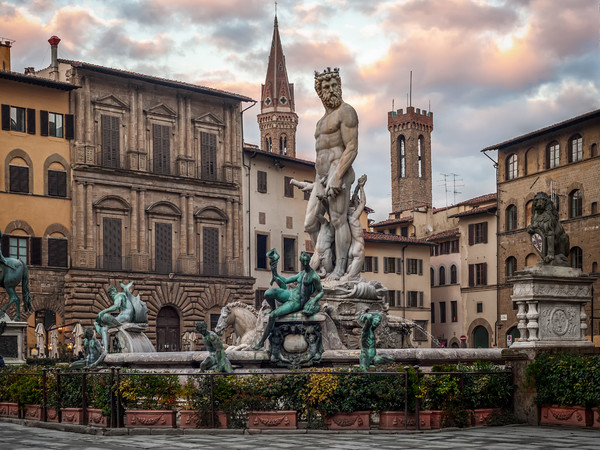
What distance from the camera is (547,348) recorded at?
53.2 feet

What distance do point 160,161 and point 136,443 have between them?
45.0 metres

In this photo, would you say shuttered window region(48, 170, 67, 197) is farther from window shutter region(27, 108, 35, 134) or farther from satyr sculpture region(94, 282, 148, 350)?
satyr sculpture region(94, 282, 148, 350)

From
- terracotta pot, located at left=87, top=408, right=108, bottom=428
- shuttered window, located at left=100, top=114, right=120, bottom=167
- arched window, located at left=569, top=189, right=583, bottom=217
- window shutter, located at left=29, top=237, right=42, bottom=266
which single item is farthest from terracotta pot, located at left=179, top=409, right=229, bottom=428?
arched window, located at left=569, top=189, right=583, bottom=217

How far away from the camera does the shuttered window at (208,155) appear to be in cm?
6028

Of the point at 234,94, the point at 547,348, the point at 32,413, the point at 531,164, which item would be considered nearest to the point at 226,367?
the point at 32,413

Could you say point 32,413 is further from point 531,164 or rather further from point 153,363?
point 531,164

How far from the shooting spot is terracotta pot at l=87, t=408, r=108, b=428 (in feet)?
52.7

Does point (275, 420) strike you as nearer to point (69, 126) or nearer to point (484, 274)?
point (69, 126)

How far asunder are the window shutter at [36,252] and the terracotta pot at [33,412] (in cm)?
3483

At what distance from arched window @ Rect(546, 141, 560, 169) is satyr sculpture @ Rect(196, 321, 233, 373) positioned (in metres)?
50.6

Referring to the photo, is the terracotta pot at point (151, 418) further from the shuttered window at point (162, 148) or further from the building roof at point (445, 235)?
the building roof at point (445, 235)

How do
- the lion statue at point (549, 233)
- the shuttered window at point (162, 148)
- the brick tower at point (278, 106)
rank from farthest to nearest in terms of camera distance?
the brick tower at point (278, 106), the shuttered window at point (162, 148), the lion statue at point (549, 233)

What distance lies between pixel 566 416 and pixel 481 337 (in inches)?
2229

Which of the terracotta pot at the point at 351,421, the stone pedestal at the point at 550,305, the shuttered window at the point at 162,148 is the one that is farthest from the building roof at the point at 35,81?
the terracotta pot at the point at 351,421
